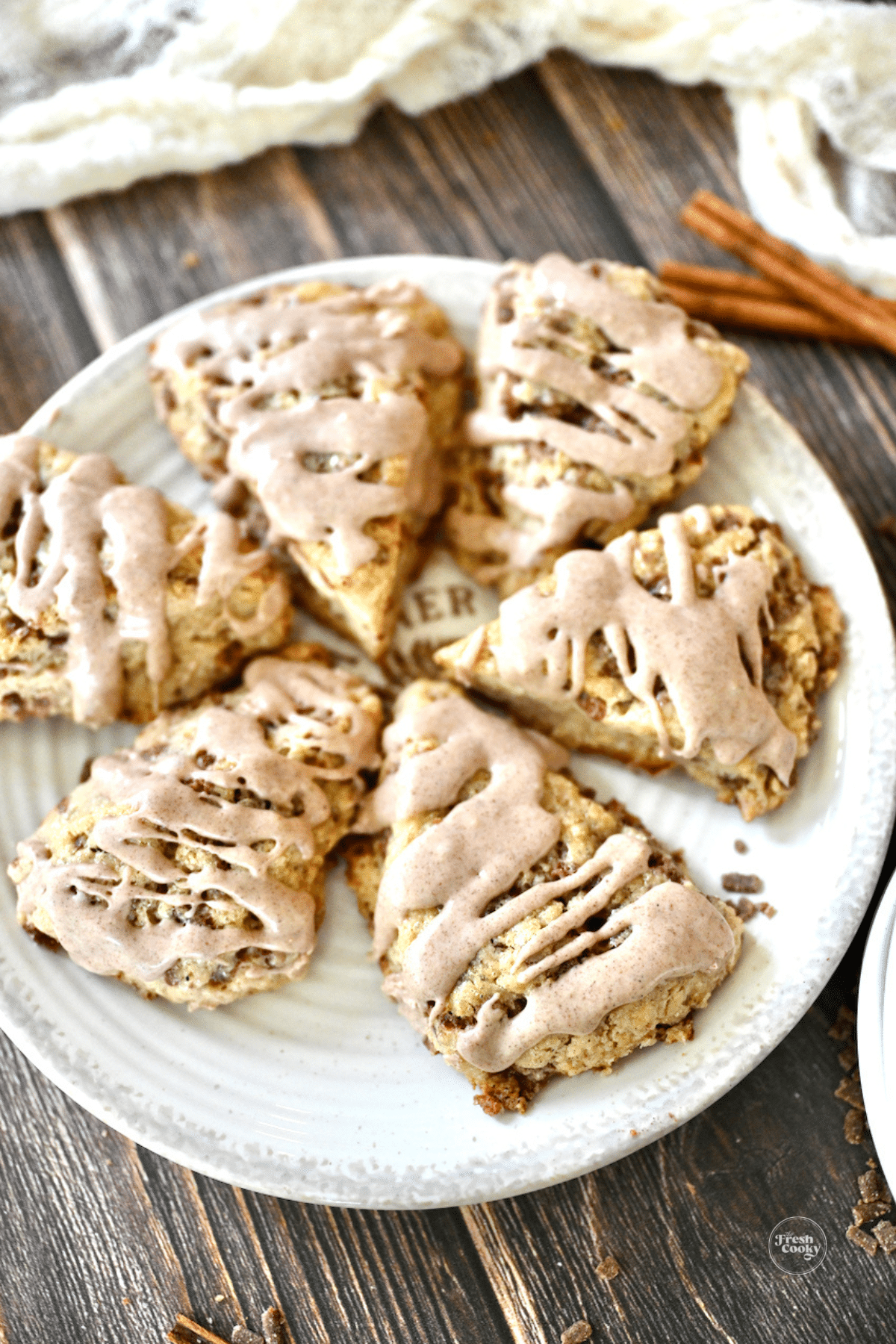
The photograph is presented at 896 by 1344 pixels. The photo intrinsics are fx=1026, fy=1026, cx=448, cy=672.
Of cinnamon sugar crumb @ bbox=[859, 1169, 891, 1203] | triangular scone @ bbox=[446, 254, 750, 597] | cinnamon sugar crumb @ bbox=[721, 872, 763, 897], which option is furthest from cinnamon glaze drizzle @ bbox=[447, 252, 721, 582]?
cinnamon sugar crumb @ bbox=[859, 1169, 891, 1203]

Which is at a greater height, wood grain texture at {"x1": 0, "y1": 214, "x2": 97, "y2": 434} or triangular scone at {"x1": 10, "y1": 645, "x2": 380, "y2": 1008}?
wood grain texture at {"x1": 0, "y1": 214, "x2": 97, "y2": 434}

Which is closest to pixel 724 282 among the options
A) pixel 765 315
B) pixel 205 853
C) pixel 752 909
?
pixel 765 315

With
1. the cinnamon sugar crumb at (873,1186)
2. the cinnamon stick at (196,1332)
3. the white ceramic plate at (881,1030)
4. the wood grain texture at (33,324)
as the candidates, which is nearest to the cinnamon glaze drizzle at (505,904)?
the white ceramic plate at (881,1030)

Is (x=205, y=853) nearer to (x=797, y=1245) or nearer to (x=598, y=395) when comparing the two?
(x=598, y=395)

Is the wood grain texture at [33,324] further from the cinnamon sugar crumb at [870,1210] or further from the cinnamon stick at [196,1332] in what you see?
the cinnamon sugar crumb at [870,1210]

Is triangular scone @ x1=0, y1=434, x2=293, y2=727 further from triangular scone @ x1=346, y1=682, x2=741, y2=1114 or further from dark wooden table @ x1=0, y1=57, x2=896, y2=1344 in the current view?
dark wooden table @ x1=0, y1=57, x2=896, y2=1344
